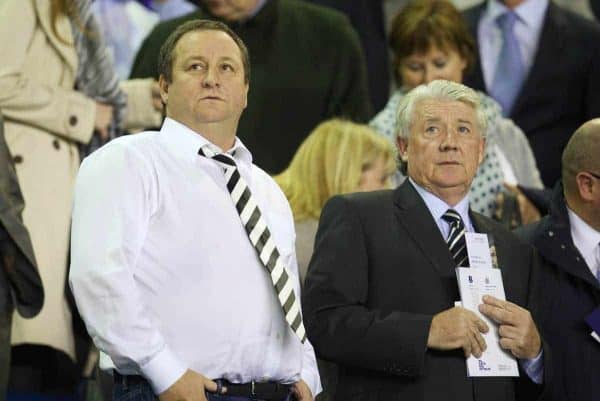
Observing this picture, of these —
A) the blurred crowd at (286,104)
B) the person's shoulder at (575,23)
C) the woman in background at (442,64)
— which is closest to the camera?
the blurred crowd at (286,104)

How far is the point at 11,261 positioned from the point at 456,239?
5.16 ft

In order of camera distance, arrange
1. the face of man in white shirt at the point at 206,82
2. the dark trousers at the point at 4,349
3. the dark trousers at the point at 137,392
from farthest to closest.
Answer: the dark trousers at the point at 4,349 → the face of man in white shirt at the point at 206,82 → the dark trousers at the point at 137,392

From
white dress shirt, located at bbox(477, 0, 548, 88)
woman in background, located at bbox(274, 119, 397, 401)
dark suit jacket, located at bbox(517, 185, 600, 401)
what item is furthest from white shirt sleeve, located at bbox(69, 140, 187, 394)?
white dress shirt, located at bbox(477, 0, 548, 88)

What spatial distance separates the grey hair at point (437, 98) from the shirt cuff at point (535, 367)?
29.2 inches

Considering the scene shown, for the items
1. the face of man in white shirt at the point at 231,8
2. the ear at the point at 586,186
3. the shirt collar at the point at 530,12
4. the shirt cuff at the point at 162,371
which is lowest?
the shirt cuff at the point at 162,371

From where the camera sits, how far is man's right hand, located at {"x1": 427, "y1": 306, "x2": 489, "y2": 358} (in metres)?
4.50

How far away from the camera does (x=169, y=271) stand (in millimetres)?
4105

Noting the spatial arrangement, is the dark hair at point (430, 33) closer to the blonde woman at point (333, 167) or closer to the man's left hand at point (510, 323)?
the blonde woman at point (333, 167)

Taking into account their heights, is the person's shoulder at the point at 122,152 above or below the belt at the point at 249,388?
above

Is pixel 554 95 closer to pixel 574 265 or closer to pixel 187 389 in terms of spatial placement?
pixel 574 265

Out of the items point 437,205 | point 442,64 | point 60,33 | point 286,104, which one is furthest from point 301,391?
point 442,64

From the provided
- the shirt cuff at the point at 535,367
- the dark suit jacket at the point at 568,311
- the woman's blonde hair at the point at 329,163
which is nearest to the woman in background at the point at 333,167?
the woman's blonde hair at the point at 329,163

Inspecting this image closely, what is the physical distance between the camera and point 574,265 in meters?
5.19

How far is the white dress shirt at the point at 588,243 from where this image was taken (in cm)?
528
